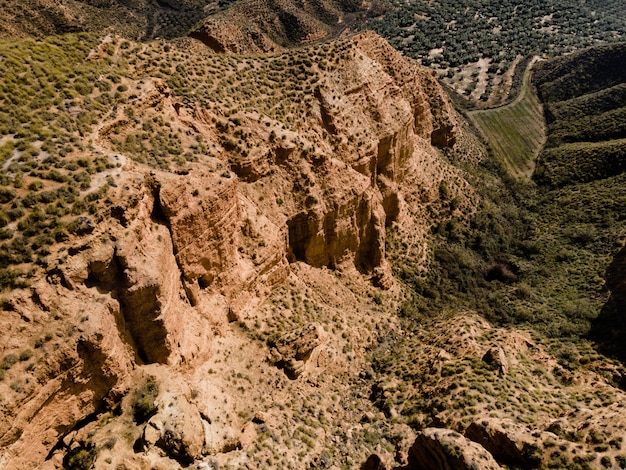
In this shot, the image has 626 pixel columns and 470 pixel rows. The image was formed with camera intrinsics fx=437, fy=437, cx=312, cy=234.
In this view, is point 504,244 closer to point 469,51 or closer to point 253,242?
point 253,242

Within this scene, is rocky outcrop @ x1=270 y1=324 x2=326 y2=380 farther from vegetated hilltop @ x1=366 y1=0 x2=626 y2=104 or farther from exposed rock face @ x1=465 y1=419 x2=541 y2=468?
vegetated hilltop @ x1=366 y1=0 x2=626 y2=104

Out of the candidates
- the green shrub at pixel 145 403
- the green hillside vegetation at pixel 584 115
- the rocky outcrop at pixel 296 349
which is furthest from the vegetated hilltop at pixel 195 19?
the green shrub at pixel 145 403

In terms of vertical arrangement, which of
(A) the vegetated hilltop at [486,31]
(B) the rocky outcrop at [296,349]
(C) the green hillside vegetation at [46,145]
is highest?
(A) the vegetated hilltop at [486,31]

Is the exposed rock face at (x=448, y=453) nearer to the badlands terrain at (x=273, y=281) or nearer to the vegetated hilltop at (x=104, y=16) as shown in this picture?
the badlands terrain at (x=273, y=281)

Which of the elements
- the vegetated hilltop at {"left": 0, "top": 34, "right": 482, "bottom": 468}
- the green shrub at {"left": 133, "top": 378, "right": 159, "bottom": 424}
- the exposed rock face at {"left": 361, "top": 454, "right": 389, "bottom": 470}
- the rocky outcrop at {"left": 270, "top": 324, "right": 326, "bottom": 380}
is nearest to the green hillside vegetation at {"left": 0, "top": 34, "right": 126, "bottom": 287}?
the vegetated hilltop at {"left": 0, "top": 34, "right": 482, "bottom": 468}

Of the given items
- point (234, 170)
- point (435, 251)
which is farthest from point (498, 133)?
point (234, 170)
